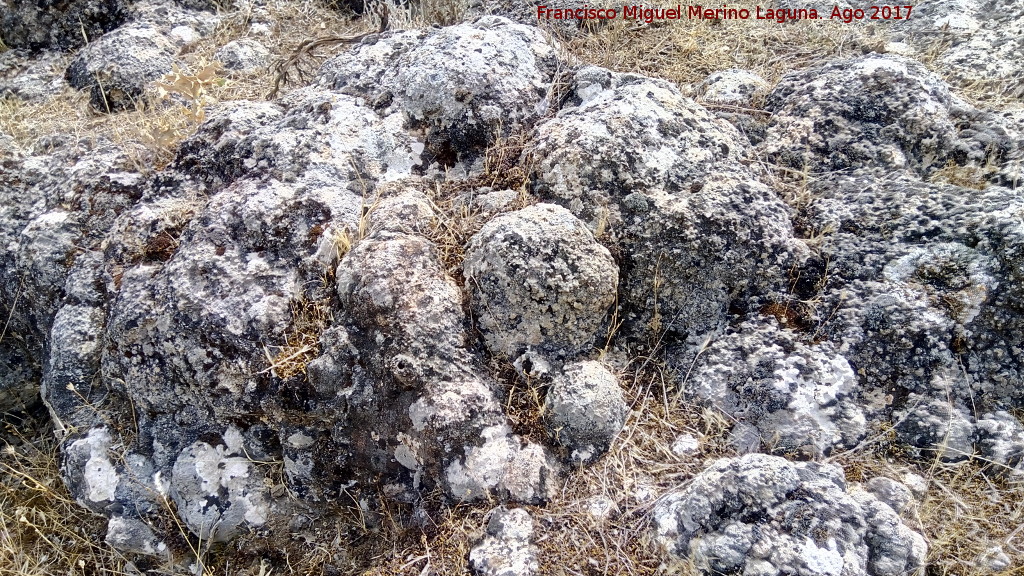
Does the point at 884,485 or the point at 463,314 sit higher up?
the point at 463,314

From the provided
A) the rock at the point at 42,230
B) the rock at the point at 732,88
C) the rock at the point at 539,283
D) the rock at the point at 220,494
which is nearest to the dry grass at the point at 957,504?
the rock at the point at 539,283

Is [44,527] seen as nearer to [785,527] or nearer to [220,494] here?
[220,494]

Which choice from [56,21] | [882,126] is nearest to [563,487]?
[882,126]

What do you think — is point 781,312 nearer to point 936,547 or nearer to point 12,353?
point 936,547

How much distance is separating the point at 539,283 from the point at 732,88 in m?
1.43

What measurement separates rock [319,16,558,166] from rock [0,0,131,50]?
2338 millimetres

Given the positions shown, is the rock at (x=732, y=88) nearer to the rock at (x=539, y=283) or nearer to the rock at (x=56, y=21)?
the rock at (x=539, y=283)

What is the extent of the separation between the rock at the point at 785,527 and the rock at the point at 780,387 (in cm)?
19

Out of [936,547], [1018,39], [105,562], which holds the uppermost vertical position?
[1018,39]

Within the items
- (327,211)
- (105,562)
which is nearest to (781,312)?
(327,211)

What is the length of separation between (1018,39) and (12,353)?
16.0ft

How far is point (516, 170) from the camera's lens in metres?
2.31

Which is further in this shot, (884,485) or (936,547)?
(884,485)

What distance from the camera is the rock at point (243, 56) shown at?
11.5ft
